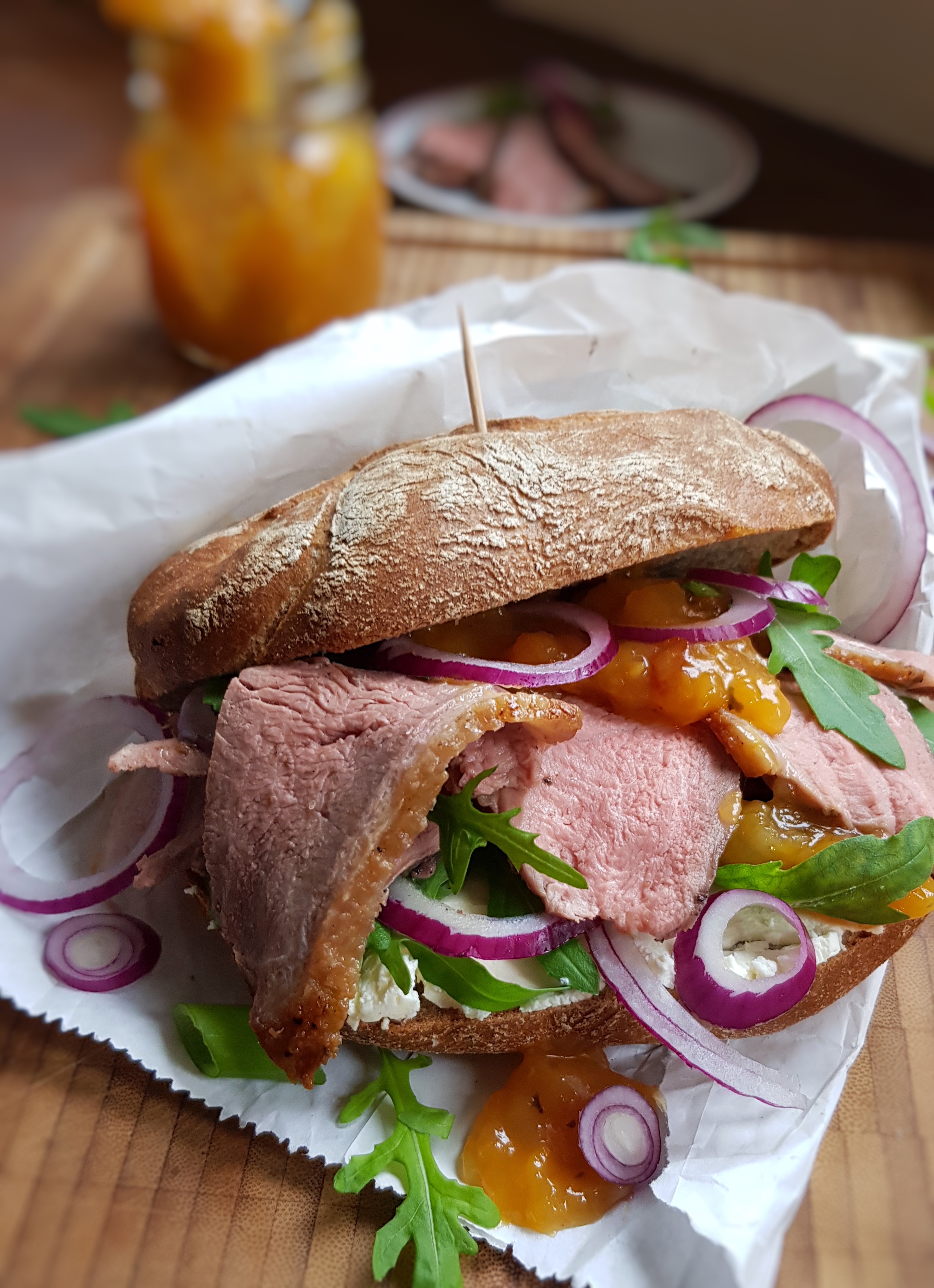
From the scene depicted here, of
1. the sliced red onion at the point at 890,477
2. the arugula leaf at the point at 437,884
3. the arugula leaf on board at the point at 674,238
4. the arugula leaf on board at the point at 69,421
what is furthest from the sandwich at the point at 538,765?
the arugula leaf on board at the point at 674,238

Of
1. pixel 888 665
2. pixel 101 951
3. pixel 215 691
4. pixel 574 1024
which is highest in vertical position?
pixel 888 665

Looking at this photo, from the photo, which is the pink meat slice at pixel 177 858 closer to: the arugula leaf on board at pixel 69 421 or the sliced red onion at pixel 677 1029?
the sliced red onion at pixel 677 1029

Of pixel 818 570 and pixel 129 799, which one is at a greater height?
pixel 818 570

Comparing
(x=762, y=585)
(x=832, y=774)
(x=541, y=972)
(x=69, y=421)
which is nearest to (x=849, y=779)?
(x=832, y=774)

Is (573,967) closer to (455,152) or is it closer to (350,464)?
(350,464)

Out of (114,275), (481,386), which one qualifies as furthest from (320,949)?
(114,275)

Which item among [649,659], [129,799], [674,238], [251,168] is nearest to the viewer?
[649,659]

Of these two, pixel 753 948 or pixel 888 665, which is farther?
pixel 888 665
